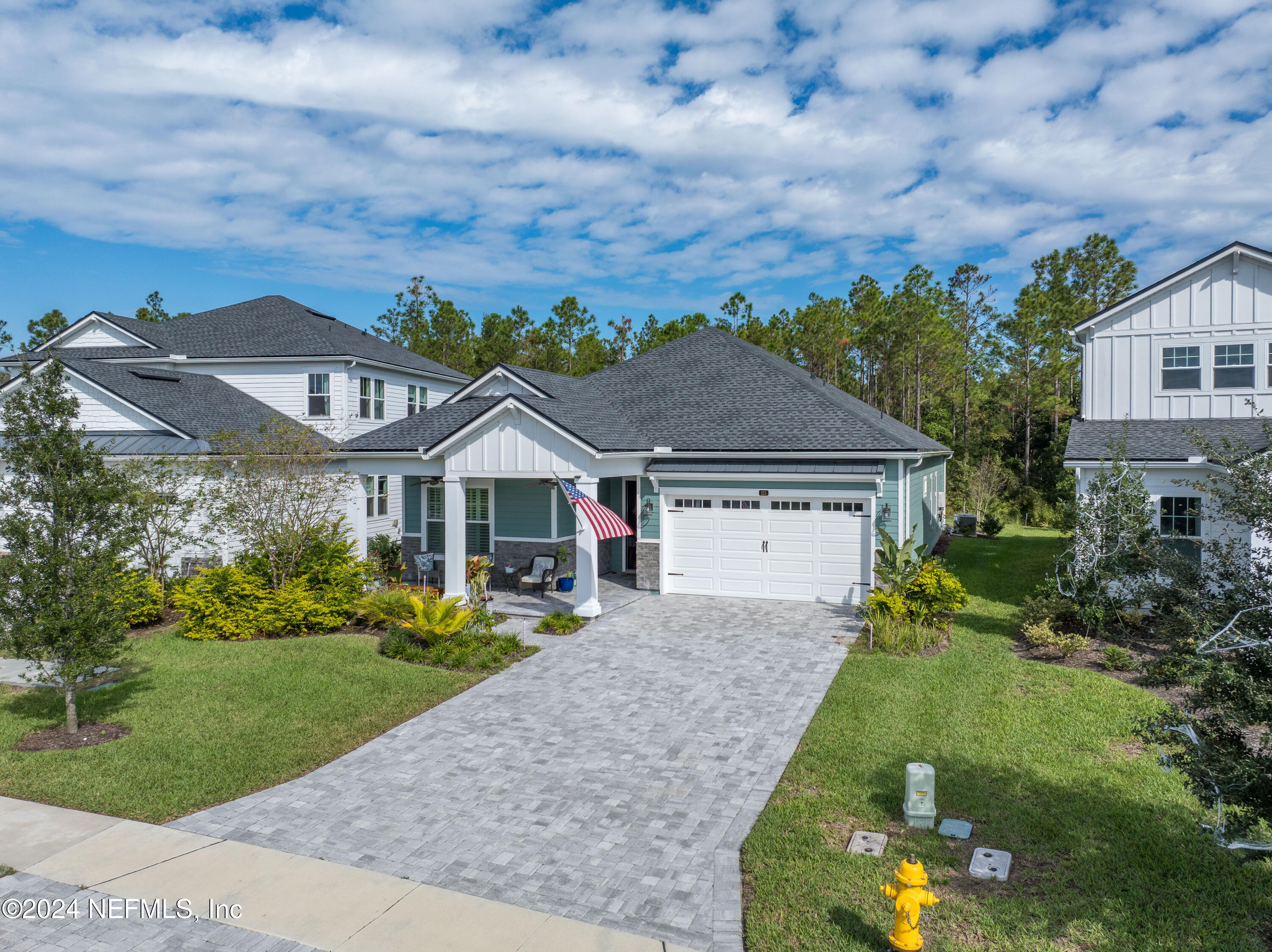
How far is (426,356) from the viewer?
50.4 metres

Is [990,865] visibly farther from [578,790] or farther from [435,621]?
[435,621]

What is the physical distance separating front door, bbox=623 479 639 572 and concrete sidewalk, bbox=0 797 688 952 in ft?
44.3

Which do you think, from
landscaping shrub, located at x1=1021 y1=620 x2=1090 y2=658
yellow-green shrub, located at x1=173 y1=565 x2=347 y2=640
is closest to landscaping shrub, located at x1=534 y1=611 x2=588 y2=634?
yellow-green shrub, located at x1=173 y1=565 x2=347 y2=640

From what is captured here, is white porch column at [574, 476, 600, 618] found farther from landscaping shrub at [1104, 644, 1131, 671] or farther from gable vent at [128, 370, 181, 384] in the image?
gable vent at [128, 370, 181, 384]

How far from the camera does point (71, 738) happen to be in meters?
9.37

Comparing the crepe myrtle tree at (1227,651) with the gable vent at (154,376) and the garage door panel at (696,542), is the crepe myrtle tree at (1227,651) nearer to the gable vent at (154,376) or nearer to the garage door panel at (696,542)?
the garage door panel at (696,542)

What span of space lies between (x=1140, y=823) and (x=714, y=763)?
411 cm

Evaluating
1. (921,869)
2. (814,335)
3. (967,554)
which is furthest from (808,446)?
(814,335)

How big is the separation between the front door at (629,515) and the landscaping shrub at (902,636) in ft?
24.5

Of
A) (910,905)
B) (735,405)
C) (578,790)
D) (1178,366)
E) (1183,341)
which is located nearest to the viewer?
(910,905)

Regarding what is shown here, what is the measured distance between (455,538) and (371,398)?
38.9 feet

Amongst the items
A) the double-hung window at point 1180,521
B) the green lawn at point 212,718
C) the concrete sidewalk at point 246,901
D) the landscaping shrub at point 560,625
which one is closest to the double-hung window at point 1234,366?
the double-hung window at point 1180,521

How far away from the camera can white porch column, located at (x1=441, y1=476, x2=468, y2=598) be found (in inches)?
648

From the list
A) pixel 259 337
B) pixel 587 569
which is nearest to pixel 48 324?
pixel 259 337
